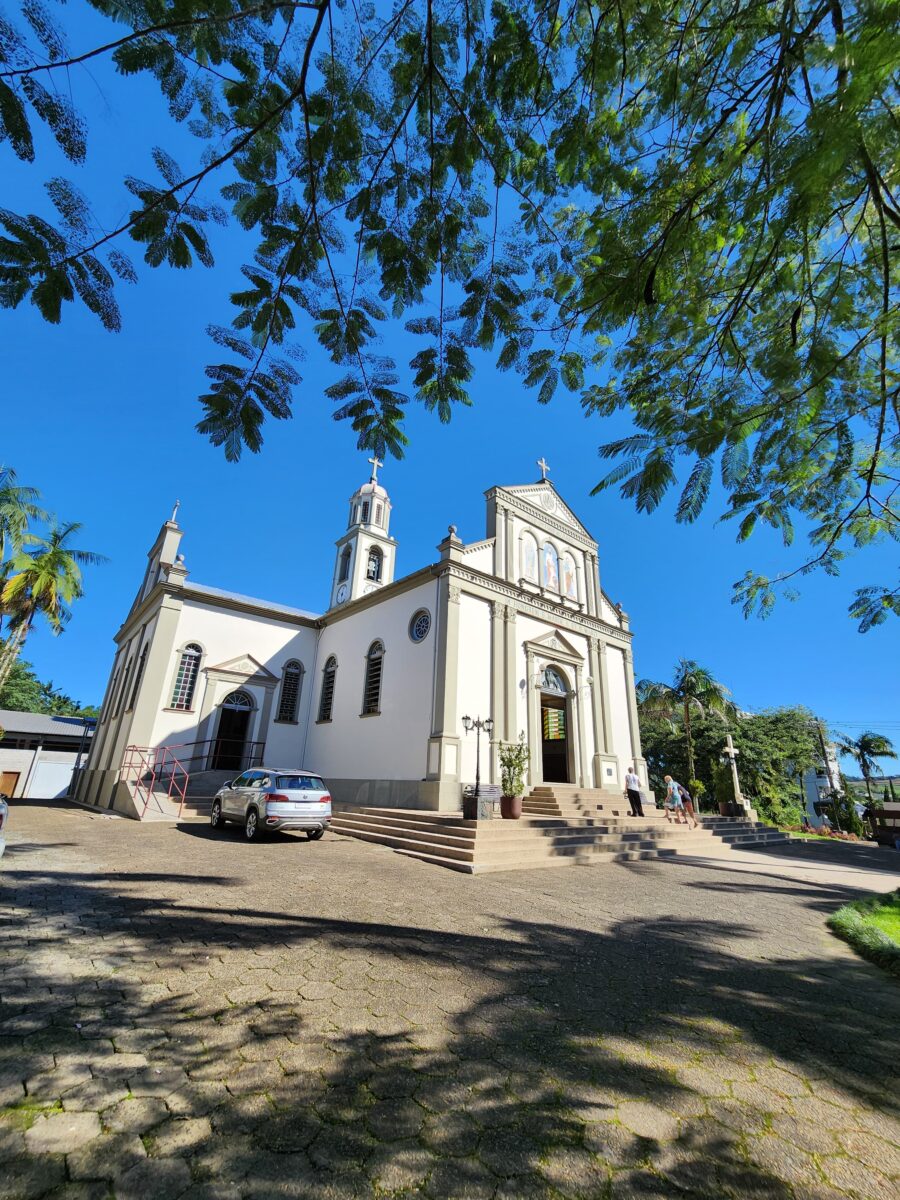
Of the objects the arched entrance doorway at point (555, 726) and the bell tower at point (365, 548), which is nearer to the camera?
the arched entrance doorway at point (555, 726)

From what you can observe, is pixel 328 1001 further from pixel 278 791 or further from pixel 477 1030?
pixel 278 791

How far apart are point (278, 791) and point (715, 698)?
24.6 meters

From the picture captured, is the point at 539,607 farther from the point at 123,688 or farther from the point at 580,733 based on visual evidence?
the point at 123,688

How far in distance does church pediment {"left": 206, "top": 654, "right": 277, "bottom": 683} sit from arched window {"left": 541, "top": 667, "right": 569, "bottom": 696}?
35.9 feet

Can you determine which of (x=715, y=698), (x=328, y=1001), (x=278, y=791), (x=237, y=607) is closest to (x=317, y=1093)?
(x=328, y=1001)

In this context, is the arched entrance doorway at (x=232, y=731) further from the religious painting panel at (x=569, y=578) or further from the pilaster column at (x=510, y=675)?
the religious painting panel at (x=569, y=578)

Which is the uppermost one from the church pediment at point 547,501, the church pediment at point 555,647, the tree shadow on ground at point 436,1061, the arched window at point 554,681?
the church pediment at point 547,501

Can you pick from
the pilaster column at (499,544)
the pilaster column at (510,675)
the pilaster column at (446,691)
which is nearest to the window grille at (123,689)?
the pilaster column at (446,691)

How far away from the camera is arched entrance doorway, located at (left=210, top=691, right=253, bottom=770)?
1936 cm

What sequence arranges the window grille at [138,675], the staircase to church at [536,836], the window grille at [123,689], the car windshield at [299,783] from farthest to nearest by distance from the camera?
the window grille at [123,689], the window grille at [138,675], the car windshield at [299,783], the staircase to church at [536,836]

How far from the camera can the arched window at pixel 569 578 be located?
2019 centimetres

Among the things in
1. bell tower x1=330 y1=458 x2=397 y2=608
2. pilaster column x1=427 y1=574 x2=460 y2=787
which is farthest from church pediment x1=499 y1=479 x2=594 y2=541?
bell tower x1=330 y1=458 x2=397 y2=608

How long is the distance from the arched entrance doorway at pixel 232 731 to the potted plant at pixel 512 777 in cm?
1075

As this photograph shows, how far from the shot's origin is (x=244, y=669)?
20.3 m
